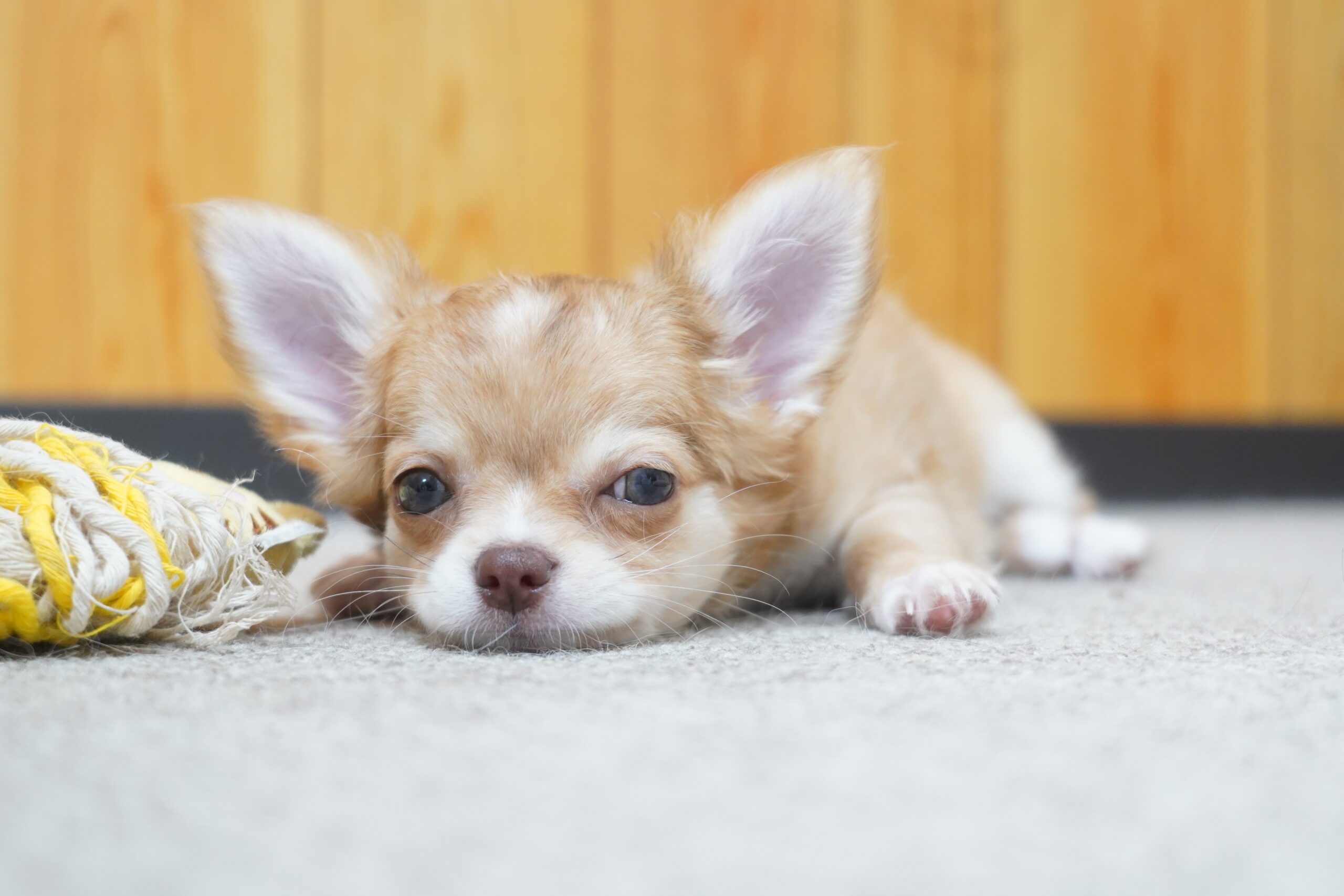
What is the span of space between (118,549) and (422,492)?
33 centimetres

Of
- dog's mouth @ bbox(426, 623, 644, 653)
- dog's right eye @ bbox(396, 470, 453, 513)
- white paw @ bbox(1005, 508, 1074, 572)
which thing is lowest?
white paw @ bbox(1005, 508, 1074, 572)

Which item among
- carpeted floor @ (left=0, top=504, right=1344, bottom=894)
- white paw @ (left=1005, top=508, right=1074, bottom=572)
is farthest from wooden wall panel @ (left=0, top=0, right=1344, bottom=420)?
carpeted floor @ (left=0, top=504, right=1344, bottom=894)

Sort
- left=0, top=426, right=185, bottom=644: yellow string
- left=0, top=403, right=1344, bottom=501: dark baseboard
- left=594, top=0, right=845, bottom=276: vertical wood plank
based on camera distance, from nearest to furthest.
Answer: left=0, top=426, right=185, bottom=644: yellow string < left=594, top=0, right=845, bottom=276: vertical wood plank < left=0, top=403, right=1344, bottom=501: dark baseboard

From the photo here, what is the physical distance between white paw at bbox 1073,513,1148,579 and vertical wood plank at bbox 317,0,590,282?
145cm

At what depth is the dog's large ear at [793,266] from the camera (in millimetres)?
1337

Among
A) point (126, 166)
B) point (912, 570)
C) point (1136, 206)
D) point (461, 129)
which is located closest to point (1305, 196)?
point (1136, 206)

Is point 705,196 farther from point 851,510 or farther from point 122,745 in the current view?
point 122,745

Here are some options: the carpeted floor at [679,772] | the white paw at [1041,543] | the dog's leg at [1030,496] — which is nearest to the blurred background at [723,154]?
the dog's leg at [1030,496]

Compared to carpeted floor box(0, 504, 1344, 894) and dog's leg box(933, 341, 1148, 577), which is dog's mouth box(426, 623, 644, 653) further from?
dog's leg box(933, 341, 1148, 577)

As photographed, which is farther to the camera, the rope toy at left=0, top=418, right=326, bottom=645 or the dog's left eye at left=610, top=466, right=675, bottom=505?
the dog's left eye at left=610, top=466, right=675, bottom=505

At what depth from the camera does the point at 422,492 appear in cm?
125

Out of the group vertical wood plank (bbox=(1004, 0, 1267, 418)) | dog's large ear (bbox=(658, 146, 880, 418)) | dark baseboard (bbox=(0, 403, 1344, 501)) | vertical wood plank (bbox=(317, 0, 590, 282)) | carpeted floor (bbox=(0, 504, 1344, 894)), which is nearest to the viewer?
carpeted floor (bbox=(0, 504, 1344, 894))

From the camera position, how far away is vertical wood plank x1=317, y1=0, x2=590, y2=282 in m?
2.64

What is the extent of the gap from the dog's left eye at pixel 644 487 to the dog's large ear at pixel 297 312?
0.38 m
